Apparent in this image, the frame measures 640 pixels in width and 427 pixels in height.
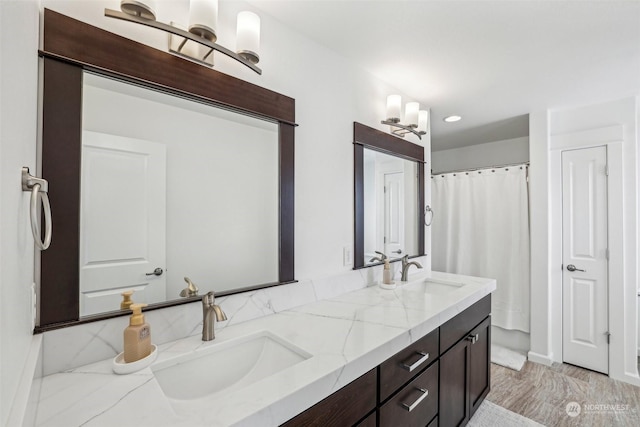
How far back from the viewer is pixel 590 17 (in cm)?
138

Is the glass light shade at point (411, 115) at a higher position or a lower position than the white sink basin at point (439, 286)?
higher

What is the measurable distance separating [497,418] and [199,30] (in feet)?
8.77

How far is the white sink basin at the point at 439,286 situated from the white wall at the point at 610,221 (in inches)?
47.5

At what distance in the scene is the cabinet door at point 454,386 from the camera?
1.46 meters

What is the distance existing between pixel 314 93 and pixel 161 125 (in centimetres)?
82

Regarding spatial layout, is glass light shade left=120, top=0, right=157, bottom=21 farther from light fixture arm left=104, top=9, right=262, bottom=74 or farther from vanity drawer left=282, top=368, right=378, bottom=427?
vanity drawer left=282, top=368, right=378, bottom=427

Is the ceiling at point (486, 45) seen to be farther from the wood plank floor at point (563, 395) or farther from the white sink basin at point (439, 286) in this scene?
the wood plank floor at point (563, 395)

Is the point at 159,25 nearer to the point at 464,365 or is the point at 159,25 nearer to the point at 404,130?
the point at 404,130

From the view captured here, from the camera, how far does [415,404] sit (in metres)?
1.19

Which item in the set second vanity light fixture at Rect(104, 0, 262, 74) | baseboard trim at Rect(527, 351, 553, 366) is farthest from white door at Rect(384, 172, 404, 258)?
baseboard trim at Rect(527, 351, 553, 366)

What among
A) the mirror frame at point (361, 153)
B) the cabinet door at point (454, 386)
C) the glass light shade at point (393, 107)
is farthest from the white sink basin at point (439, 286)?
the glass light shade at point (393, 107)

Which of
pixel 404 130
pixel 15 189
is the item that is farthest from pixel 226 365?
pixel 404 130

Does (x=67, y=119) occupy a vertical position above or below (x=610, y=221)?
above

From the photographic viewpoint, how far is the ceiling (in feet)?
4.44
